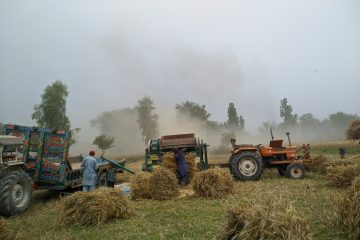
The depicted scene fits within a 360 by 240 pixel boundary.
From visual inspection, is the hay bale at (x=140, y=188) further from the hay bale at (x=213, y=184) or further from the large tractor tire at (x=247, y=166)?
the large tractor tire at (x=247, y=166)

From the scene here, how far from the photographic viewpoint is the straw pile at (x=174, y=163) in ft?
43.1

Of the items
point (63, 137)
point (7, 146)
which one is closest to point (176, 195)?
point (63, 137)

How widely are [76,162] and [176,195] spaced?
6.43m

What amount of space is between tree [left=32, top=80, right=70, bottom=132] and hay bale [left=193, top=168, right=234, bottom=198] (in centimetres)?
3394

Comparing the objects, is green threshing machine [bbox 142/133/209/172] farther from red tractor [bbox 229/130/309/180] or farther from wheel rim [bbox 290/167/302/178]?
wheel rim [bbox 290/167/302/178]

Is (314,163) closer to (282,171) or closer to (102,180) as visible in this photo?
(282,171)

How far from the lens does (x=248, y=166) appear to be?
13500mm

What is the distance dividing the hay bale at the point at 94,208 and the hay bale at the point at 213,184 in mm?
2621

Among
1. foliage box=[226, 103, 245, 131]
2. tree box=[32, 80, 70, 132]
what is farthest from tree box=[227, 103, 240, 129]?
tree box=[32, 80, 70, 132]

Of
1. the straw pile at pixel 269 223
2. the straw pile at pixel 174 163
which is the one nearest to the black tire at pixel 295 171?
the straw pile at pixel 174 163

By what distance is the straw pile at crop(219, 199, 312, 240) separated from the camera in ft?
12.6

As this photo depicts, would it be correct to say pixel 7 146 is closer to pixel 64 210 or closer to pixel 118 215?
pixel 64 210

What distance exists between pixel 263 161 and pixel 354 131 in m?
9.01

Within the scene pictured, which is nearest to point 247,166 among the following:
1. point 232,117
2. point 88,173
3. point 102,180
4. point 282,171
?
point 282,171
